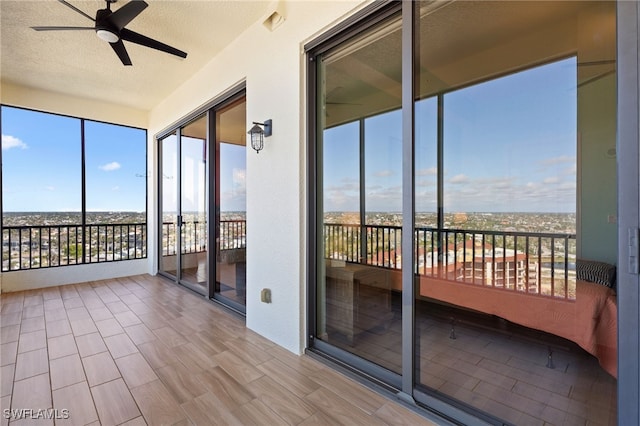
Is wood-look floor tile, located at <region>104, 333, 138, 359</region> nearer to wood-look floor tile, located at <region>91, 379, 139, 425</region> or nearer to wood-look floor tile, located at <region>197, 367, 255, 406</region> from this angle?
wood-look floor tile, located at <region>91, 379, 139, 425</region>

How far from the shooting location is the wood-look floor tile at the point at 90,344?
256cm

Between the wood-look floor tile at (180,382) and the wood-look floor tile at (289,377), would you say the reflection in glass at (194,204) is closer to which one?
the wood-look floor tile at (180,382)

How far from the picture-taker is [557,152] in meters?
1.65

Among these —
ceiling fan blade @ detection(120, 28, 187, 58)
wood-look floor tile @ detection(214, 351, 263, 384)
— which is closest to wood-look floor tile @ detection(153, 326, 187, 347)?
wood-look floor tile @ detection(214, 351, 263, 384)

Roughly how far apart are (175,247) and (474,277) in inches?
181

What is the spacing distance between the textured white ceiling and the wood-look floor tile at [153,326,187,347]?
3120mm

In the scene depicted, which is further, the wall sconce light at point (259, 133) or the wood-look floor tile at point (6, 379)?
the wall sconce light at point (259, 133)

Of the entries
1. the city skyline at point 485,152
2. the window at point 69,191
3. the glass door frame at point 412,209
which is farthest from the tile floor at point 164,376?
the window at point 69,191

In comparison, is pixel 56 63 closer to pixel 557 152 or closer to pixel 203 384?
pixel 203 384

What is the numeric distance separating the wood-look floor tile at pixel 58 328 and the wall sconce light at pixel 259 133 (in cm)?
269

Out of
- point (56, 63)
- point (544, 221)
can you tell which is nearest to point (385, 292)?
point (544, 221)

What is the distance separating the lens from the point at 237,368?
7.46 feet

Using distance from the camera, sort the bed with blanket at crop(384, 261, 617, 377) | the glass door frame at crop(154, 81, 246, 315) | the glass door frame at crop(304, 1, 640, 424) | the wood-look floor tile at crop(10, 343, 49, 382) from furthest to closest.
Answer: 1. the glass door frame at crop(154, 81, 246, 315)
2. the wood-look floor tile at crop(10, 343, 49, 382)
3. the bed with blanket at crop(384, 261, 617, 377)
4. the glass door frame at crop(304, 1, 640, 424)

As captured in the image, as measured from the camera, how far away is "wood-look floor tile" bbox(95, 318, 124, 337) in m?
2.94
